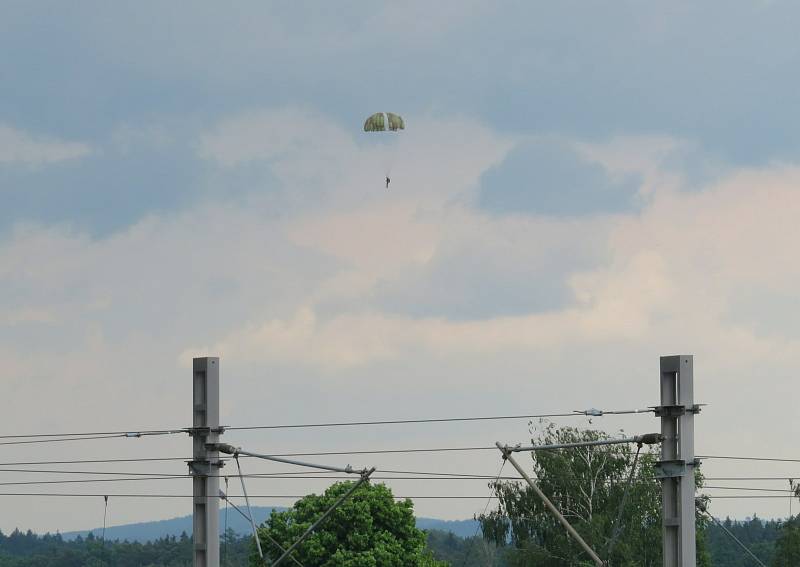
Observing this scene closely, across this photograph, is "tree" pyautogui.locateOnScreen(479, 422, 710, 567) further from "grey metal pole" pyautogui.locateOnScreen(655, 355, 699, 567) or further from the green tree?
"grey metal pole" pyautogui.locateOnScreen(655, 355, 699, 567)

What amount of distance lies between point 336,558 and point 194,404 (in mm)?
42673

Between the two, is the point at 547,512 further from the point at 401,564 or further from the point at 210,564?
the point at 210,564

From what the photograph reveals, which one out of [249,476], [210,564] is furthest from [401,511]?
[210,564]

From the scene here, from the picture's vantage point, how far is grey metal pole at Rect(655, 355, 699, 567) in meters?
30.5

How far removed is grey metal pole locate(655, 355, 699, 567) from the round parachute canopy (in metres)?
32.7

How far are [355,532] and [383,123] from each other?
69.6ft

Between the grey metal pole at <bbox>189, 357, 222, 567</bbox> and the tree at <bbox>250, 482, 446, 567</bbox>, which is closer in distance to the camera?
the grey metal pole at <bbox>189, 357, 222, 567</bbox>

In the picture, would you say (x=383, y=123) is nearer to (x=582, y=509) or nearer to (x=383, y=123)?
(x=383, y=123)

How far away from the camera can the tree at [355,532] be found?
75.1 m

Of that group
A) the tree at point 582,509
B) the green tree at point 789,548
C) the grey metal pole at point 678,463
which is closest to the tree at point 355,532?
the tree at point 582,509

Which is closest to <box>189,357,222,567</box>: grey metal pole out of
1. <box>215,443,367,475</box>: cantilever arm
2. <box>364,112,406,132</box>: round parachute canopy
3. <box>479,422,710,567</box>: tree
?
<box>215,443,367,475</box>: cantilever arm

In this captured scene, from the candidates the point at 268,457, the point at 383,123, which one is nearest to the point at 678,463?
the point at 268,457

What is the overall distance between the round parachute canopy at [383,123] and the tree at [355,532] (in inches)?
767

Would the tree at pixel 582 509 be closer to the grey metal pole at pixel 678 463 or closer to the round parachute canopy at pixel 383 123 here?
the round parachute canopy at pixel 383 123
